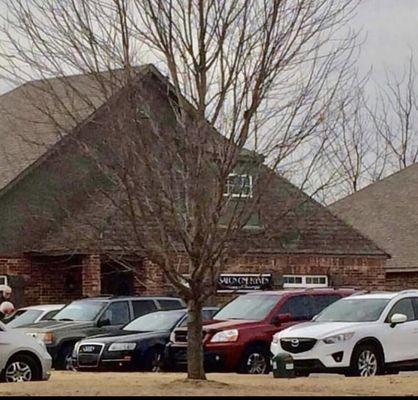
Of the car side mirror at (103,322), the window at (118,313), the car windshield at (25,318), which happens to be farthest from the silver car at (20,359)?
the car windshield at (25,318)

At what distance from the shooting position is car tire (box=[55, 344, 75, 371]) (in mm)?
25766

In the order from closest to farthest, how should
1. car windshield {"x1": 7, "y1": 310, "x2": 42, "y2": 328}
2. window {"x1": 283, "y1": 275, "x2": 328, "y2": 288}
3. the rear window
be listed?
the rear window
car windshield {"x1": 7, "y1": 310, "x2": 42, "y2": 328}
window {"x1": 283, "y1": 275, "x2": 328, "y2": 288}

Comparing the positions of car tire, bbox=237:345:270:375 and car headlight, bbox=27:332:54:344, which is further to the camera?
car headlight, bbox=27:332:54:344

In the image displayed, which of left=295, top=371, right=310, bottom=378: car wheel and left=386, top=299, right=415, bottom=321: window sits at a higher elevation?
left=386, top=299, right=415, bottom=321: window

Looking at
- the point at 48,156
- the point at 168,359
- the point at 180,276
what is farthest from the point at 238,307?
the point at 48,156

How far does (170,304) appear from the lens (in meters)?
28.5

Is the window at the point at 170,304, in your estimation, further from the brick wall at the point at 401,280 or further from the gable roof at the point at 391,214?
the gable roof at the point at 391,214

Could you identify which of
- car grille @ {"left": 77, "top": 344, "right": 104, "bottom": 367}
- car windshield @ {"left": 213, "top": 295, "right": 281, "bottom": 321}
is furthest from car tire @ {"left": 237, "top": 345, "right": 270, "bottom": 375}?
car grille @ {"left": 77, "top": 344, "right": 104, "bottom": 367}

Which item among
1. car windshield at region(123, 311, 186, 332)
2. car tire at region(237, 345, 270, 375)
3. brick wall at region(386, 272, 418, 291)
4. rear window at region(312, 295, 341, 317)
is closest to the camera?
car tire at region(237, 345, 270, 375)

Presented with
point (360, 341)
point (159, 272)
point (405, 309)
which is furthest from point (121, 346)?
point (159, 272)

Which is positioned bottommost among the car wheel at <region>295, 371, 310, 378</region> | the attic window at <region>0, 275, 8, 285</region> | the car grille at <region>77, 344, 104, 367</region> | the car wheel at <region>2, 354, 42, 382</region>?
the car wheel at <region>295, 371, 310, 378</region>

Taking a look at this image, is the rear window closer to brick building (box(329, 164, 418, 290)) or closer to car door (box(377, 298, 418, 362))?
car door (box(377, 298, 418, 362))

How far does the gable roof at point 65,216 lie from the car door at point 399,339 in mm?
2605

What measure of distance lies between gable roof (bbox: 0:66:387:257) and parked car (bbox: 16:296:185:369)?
145 centimetres
